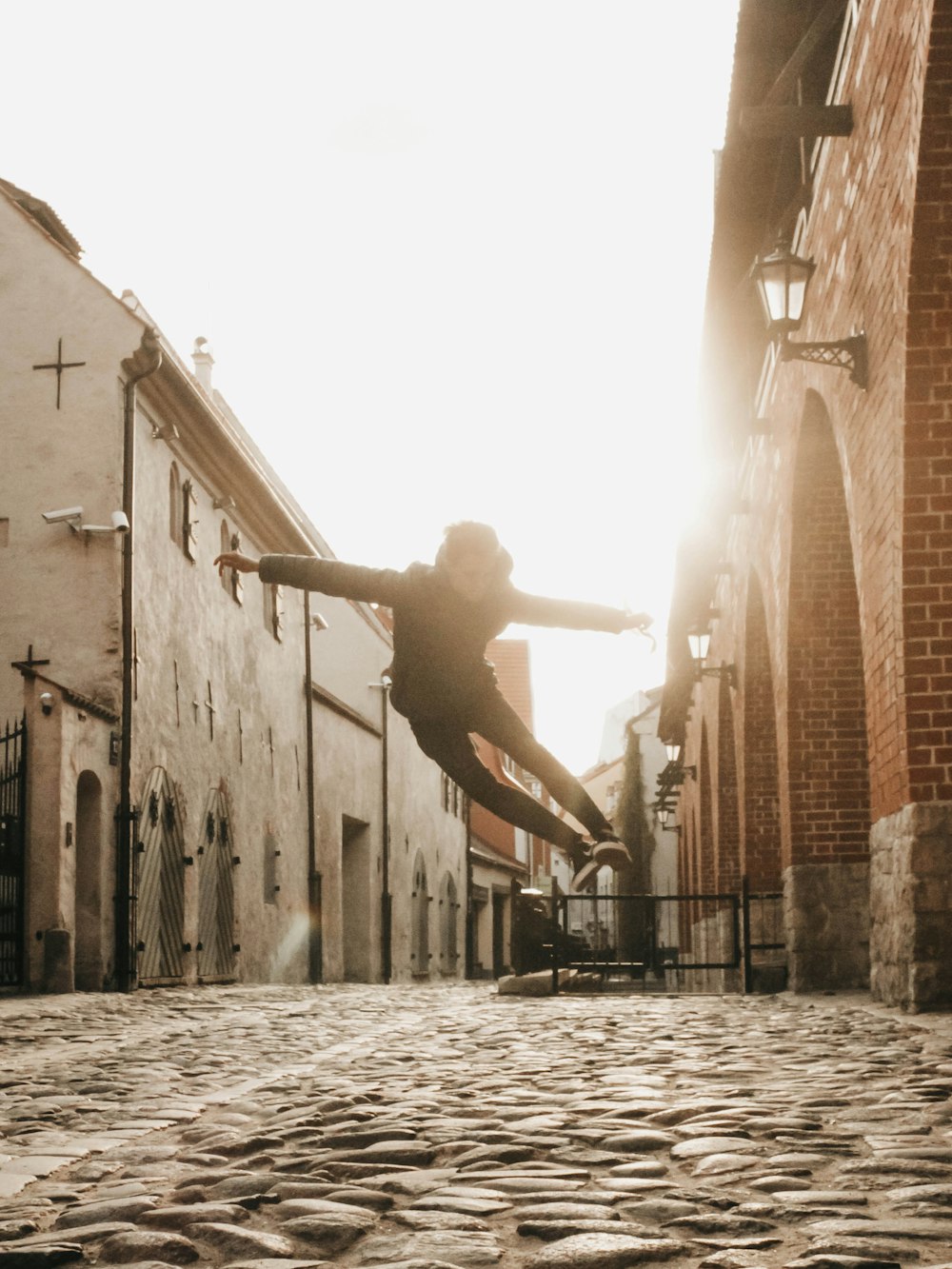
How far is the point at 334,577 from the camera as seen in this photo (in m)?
6.24

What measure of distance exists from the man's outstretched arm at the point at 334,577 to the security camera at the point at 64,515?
1070 cm

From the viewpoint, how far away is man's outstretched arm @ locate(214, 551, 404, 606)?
6.16 metres

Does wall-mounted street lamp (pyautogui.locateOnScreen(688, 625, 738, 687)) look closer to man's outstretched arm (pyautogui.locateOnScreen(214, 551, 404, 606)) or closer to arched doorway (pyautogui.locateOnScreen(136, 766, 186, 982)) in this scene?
arched doorway (pyautogui.locateOnScreen(136, 766, 186, 982))

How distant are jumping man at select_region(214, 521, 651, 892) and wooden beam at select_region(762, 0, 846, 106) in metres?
5.18

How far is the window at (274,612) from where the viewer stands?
24422 mm

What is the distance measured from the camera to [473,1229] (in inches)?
113

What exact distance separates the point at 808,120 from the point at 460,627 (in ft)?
15.3

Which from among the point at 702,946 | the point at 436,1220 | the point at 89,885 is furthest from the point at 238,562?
the point at 702,946

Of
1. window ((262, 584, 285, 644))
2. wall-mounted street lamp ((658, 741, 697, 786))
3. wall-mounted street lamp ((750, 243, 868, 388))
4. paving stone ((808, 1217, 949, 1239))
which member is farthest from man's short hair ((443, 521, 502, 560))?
wall-mounted street lamp ((658, 741, 697, 786))

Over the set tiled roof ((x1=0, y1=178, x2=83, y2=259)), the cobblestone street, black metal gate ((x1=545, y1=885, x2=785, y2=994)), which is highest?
tiled roof ((x1=0, y1=178, x2=83, y2=259))

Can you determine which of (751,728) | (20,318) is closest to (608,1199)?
(751,728)

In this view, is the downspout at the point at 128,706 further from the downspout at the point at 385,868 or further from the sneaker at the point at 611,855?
the downspout at the point at 385,868

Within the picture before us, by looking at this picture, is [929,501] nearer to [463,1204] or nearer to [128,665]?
[463,1204]

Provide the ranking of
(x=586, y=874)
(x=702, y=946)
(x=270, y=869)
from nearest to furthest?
(x=586, y=874), (x=702, y=946), (x=270, y=869)
